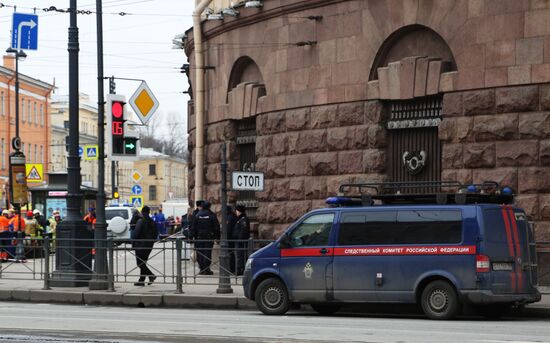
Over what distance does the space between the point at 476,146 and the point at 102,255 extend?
25.3ft

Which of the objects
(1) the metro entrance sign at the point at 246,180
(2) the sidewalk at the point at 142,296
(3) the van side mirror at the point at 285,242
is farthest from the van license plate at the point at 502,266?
(1) the metro entrance sign at the point at 246,180

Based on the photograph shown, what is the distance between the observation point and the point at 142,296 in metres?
22.2

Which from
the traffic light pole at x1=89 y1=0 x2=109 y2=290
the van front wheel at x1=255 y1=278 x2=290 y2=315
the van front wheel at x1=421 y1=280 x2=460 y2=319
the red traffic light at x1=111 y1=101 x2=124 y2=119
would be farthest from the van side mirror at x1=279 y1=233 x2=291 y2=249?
the red traffic light at x1=111 y1=101 x2=124 y2=119

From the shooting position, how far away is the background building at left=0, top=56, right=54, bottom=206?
91.3 metres

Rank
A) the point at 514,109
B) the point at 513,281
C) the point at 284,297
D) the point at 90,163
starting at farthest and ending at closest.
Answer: the point at 90,163
the point at 514,109
the point at 284,297
the point at 513,281

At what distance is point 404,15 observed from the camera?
76.6 feet

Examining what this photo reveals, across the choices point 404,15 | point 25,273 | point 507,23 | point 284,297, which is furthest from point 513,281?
point 25,273

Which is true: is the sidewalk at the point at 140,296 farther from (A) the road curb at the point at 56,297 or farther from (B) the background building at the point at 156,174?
(B) the background building at the point at 156,174

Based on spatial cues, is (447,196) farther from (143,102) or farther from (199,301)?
(143,102)

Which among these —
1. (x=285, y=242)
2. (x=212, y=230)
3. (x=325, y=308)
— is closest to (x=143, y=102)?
(x=212, y=230)

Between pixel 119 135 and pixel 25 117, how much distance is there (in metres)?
76.8

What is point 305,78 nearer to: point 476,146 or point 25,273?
point 476,146

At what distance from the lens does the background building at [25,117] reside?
91312 millimetres

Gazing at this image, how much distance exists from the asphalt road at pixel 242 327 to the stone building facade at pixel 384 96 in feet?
14.0
